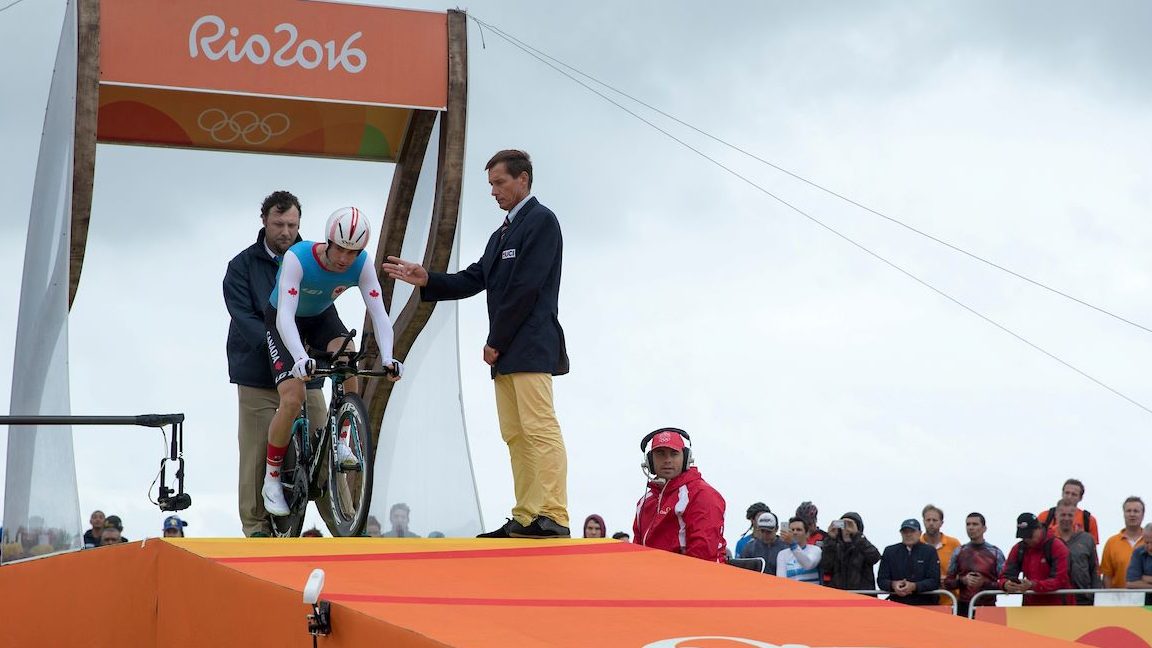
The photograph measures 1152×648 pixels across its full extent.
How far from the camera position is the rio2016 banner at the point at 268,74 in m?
10.4

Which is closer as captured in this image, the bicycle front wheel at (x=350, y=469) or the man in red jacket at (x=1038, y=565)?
the bicycle front wheel at (x=350, y=469)

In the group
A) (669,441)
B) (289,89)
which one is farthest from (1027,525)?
(289,89)

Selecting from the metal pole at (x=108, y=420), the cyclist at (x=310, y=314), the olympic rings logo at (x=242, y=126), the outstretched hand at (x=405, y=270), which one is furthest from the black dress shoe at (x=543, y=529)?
the olympic rings logo at (x=242, y=126)

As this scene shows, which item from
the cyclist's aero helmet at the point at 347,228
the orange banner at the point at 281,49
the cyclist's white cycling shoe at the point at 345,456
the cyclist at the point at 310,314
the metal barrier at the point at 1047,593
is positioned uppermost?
the orange banner at the point at 281,49

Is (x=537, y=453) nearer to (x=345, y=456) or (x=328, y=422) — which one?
(x=345, y=456)

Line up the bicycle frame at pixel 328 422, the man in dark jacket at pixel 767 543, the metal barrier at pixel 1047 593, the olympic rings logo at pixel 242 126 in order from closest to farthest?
the bicycle frame at pixel 328 422 < the metal barrier at pixel 1047 593 < the olympic rings logo at pixel 242 126 < the man in dark jacket at pixel 767 543

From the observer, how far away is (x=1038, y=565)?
10.7m

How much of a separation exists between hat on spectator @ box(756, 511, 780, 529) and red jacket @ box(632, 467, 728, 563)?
4.88m

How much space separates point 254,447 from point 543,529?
6.98ft

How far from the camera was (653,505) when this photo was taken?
280 inches

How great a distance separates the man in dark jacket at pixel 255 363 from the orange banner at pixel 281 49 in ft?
9.41

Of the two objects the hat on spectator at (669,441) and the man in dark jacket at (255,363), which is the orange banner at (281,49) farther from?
the hat on spectator at (669,441)

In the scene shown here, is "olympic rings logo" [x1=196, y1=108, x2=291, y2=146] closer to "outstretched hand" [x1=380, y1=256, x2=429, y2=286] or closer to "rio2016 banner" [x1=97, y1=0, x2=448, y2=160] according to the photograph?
"rio2016 banner" [x1=97, y1=0, x2=448, y2=160]

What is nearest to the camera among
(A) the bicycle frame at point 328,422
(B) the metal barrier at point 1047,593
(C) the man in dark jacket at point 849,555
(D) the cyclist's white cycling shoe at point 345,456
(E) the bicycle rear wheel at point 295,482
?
(D) the cyclist's white cycling shoe at point 345,456
